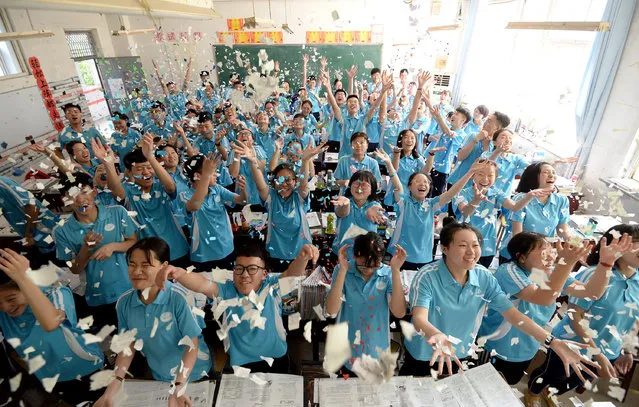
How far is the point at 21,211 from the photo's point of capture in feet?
8.83

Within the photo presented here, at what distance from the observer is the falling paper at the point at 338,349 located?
178 cm

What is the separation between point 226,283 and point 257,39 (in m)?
9.13

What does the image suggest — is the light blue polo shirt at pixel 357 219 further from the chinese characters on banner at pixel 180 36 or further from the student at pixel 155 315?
the chinese characters on banner at pixel 180 36

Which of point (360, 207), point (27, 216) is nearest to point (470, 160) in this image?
point (360, 207)

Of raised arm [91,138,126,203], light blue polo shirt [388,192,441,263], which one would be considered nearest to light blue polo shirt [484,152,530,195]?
light blue polo shirt [388,192,441,263]

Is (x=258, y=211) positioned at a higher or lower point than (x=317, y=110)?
→ lower

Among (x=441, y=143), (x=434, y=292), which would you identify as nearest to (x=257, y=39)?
(x=441, y=143)

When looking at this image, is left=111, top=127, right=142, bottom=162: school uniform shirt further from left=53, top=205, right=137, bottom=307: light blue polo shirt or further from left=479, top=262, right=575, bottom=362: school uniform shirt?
left=479, top=262, right=575, bottom=362: school uniform shirt

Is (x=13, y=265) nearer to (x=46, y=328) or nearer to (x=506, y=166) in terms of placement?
(x=46, y=328)

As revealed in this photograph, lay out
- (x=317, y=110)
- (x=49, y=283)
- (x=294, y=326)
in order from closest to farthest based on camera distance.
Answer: (x=49, y=283), (x=294, y=326), (x=317, y=110)

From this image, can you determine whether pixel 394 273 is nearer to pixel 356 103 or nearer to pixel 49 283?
pixel 49 283

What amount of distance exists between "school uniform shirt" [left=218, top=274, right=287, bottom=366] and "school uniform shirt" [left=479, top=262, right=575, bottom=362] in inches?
48.5

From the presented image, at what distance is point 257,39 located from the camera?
30.1ft

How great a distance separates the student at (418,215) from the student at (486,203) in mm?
145
